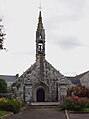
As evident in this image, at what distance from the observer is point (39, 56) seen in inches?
1716

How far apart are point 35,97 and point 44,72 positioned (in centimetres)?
377

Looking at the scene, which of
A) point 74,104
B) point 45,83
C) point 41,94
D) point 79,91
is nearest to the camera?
point 74,104

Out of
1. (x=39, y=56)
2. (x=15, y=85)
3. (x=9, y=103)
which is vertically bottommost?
(x=9, y=103)

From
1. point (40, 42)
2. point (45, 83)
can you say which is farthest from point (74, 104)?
point (40, 42)

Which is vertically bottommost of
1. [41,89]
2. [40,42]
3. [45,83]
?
[41,89]

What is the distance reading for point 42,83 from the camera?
42.8m

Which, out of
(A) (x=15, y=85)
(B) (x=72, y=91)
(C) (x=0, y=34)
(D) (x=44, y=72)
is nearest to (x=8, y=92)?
(A) (x=15, y=85)

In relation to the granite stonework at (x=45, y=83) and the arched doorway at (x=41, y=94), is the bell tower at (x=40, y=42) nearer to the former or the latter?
the granite stonework at (x=45, y=83)

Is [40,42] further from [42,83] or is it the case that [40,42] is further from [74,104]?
[74,104]

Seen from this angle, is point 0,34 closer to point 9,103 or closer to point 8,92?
point 9,103

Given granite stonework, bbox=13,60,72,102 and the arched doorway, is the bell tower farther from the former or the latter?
the arched doorway

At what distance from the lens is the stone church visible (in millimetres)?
42250

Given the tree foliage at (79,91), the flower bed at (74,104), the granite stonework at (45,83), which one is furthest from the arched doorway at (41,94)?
the flower bed at (74,104)

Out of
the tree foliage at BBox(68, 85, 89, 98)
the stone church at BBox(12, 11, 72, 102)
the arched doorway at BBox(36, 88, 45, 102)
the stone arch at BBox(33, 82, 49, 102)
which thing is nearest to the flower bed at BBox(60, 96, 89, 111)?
the tree foliage at BBox(68, 85, 89, 98)
